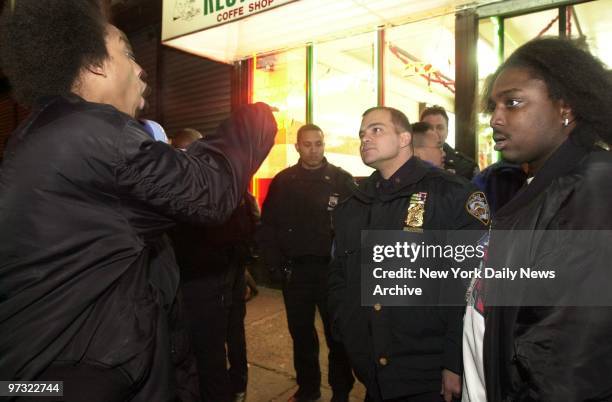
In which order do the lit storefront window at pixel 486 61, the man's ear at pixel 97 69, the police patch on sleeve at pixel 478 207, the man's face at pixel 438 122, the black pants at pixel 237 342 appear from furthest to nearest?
the lit storefront window at pixel 486 61
the man's face at pixel 438 122
the black pants at pixel 237 342
the police patch on sleeve at pixel 478 207
the man's ear at pixel 97 69

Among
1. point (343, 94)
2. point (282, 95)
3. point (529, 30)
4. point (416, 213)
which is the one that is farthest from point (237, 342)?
point (529, 30)

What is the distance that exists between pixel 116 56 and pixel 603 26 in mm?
5708

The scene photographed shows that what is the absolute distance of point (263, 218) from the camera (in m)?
4.34

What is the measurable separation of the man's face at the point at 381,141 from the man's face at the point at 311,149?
54.9 inches

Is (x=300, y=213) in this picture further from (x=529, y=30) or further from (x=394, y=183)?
(x=529, y=30)

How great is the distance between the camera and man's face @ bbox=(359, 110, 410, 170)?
111 inches

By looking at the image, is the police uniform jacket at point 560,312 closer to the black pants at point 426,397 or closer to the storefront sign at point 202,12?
the black pants at point 426,397

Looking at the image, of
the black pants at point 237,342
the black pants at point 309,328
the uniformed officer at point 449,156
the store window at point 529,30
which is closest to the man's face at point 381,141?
the uniformed officer at point 449,156

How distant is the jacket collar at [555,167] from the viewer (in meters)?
1.39

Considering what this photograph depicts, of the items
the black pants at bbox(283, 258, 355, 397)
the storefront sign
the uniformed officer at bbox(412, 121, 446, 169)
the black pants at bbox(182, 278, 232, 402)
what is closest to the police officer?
the black pants at bbox(283, 258, 355, 397)

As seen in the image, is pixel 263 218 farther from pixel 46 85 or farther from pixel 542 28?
pixel 542 28

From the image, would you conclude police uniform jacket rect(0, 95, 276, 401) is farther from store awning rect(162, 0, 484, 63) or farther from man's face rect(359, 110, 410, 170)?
store awning rect(162, 0, 484, 63)

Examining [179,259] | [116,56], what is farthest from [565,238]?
[179,259]

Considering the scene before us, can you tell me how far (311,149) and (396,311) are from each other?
2.42 metres
